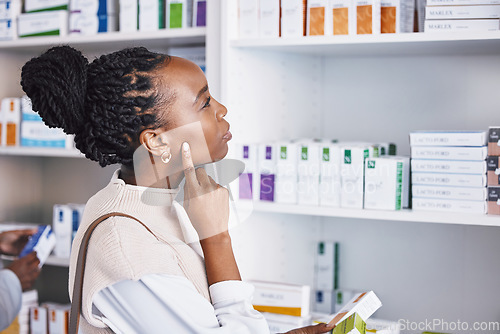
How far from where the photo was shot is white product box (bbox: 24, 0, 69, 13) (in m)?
1.94

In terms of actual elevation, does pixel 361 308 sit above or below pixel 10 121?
below

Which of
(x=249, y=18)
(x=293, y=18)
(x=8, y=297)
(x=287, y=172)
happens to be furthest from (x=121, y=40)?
(x=8, y=297)

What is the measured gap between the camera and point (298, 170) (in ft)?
5.10

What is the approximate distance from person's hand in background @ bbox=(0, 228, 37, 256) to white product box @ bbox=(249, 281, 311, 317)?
922mm

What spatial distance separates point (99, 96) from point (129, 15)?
864mm

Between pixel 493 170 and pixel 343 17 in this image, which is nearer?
pixel 493 170

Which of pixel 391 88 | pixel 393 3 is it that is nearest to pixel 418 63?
pixel 391 88

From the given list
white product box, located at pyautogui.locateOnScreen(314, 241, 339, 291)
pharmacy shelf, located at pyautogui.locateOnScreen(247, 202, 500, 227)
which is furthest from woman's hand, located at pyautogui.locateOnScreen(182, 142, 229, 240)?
white product box, located at pyautogui.locateOnScreen(314, 241, 339, 291)

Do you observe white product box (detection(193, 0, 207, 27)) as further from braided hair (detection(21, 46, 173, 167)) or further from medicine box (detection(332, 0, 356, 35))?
braided hair (detection(21, 46, 173, 167))

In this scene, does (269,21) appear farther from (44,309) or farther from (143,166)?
(44,309)

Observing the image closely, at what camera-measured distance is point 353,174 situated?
4.89 feet

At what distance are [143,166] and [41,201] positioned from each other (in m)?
1.62

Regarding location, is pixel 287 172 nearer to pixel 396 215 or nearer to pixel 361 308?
pixel 396 215

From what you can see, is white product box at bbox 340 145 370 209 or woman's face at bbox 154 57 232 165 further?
white product box at bbox 340 145 370 209
